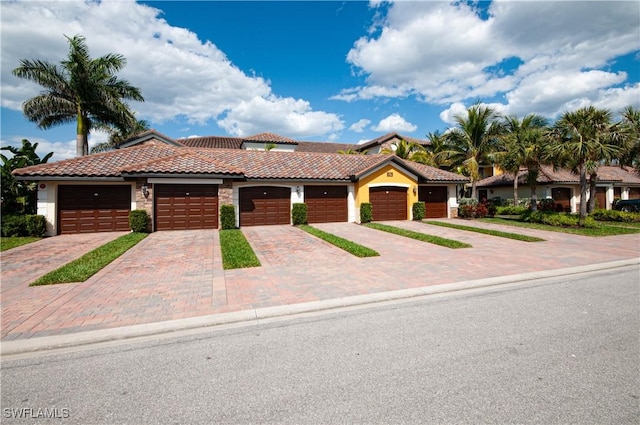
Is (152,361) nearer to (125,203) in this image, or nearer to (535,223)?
(125,203)

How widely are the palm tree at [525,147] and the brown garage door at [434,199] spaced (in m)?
5.25

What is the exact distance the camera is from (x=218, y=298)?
19.5 ft

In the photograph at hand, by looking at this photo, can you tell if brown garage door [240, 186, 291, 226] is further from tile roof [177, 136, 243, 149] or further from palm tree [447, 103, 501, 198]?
tile roof [177, 136, 243, 149]

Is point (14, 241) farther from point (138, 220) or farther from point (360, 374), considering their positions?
point (360, 374)

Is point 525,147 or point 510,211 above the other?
point 525,147

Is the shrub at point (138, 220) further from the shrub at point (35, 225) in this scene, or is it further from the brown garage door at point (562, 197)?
the brown garage door at point (562, 197)

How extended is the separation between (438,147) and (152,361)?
30.6 meters

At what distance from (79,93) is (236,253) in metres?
20.9

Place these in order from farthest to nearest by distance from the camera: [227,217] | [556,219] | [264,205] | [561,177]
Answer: [561,177] → [264,205] → [556,219] → [227,217]

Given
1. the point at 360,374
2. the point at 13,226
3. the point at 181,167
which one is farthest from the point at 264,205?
the point at 360,374

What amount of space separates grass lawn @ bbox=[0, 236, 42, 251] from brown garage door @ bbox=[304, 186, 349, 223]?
44.0 ft

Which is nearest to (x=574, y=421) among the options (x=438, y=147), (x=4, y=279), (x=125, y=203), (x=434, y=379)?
(x=434, y=379)

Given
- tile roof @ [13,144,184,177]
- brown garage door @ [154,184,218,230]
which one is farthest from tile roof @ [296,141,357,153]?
brown garage door @ [154,184,218,230]

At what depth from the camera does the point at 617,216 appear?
20.0 metres
